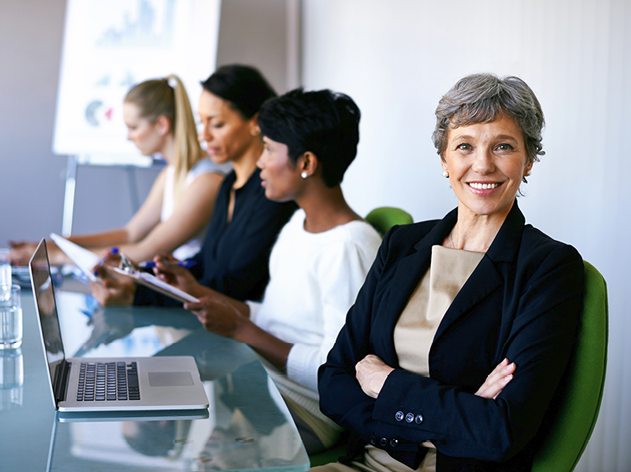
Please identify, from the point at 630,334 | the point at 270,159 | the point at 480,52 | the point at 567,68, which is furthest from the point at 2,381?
the point at 480,52

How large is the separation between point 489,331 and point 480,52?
1145 mm

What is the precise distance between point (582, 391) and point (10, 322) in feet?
3.93

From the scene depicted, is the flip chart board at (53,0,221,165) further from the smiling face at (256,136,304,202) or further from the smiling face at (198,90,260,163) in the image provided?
the smiling face at (256,136,304,202)

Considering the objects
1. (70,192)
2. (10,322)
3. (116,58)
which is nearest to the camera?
(10,322)

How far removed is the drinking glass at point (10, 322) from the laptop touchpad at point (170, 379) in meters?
0.43

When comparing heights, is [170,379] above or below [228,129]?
below

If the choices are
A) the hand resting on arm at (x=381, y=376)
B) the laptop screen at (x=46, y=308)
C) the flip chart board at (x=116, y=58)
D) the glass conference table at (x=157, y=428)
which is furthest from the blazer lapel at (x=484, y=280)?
the flip chart board at (x=116, y=58)

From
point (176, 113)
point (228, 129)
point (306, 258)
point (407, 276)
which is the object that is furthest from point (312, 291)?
point (176, 113)

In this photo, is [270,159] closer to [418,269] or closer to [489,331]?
[418,269]

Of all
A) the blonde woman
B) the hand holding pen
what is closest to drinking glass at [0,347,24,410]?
the hand holding pen

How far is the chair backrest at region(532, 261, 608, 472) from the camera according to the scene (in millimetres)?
918

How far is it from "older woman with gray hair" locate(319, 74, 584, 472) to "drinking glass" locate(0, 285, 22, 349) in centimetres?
71

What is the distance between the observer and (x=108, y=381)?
3.71ft

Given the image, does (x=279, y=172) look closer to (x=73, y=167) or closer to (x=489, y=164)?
(x=489, y=164)
